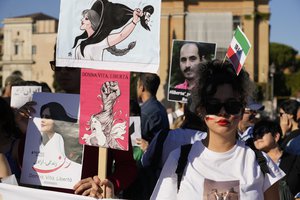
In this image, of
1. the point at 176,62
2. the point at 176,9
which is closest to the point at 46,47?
the point at 176,9

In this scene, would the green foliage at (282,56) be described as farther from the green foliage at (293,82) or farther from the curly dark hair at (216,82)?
the curly dark hair at (216,82)

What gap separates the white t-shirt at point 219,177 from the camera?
258 cm

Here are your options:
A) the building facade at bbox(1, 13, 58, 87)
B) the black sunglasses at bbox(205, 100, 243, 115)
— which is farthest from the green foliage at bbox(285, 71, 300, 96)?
the black sunglasses at bbox(205, 100, 243, 115)

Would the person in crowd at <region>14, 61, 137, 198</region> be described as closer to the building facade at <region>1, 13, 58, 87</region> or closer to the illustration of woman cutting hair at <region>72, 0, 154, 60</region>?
the illustration of woman cutting hair at <region>72, 0, 154, 60</region>

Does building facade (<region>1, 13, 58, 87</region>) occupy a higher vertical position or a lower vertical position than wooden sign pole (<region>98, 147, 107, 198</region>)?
higher

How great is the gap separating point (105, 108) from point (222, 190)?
0.76 metres

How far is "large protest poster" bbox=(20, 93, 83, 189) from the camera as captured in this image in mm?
3156

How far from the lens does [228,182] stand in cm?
258

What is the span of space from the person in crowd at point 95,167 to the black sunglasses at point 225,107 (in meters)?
0.57

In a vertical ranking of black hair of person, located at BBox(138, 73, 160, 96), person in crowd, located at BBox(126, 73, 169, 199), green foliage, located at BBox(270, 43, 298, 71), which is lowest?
person in crowd, located at BBox(126, 73, 169, 199)

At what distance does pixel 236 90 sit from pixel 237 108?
0.35 ft

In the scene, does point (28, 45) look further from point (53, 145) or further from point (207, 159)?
point (207, 159)

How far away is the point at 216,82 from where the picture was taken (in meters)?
2.77

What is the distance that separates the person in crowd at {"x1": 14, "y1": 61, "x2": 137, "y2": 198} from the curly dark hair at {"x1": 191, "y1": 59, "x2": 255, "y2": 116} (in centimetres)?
50
